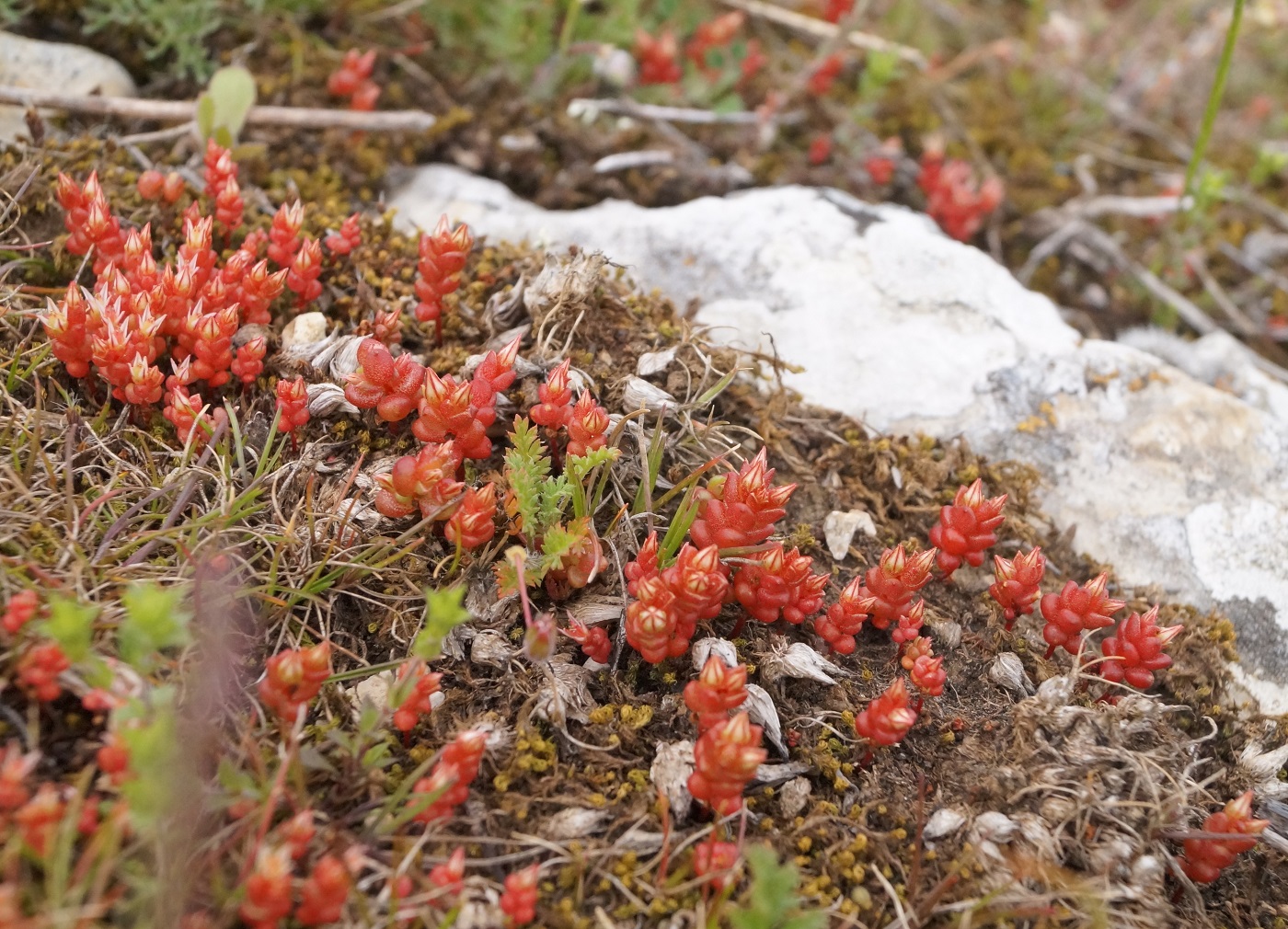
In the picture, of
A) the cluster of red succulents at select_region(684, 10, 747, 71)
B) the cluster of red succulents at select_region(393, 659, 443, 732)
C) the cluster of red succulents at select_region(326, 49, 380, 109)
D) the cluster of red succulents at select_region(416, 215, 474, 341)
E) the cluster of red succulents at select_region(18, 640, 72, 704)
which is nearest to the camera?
the cluster of red succulents at select_region(18, 640, 72, 704)

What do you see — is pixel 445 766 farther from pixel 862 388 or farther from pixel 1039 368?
pixel 1039 368

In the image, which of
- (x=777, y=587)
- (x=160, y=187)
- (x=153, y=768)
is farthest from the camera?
(x=160, y=187)

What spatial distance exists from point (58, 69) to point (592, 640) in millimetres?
3634

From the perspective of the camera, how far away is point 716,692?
261 cm

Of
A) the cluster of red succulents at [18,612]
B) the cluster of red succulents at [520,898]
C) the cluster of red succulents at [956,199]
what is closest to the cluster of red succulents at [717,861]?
the cluster of red succulents at [520,898]

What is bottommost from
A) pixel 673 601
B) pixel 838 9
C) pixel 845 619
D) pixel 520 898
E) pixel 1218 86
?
pixel 520 898

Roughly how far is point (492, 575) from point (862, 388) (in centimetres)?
181

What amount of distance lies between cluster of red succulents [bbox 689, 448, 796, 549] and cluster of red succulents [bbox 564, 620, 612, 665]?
421 mm

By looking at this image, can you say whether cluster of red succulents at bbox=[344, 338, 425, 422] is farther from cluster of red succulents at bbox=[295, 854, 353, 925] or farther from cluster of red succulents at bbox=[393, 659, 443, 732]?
cluster of red succulents at bbox=[295, 854, 353, 925]

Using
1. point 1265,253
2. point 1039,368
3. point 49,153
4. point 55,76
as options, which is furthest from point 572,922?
point 1265,253

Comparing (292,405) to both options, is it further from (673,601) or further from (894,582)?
(894,582)

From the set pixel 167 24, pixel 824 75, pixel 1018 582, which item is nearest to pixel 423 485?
pixel 1018 582

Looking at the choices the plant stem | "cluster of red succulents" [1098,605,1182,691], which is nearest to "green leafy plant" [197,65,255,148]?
"cluster of red succulents" [1098,605,1182,691]

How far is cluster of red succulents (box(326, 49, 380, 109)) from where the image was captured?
183 inches
